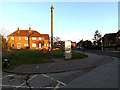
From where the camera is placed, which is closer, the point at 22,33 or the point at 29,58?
the point at 29,58

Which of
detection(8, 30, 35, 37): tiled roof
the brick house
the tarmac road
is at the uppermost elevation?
detection(8, 30, 35, 37): tiled roof

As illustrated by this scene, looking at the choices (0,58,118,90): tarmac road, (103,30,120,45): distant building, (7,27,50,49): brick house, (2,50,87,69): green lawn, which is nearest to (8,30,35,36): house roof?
(7,27,50,49): brick house

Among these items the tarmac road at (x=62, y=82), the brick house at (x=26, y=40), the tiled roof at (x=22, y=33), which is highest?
the tiled roof at (x=22, y=33)

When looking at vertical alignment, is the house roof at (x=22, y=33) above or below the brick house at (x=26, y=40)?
above

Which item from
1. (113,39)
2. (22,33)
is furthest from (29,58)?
(113,39)

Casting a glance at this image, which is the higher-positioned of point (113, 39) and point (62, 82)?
point (113, 39)

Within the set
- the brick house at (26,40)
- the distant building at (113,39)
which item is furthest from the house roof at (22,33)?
the distant building at (113,39)

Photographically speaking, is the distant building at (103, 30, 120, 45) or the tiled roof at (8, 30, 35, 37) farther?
the distant building at (103, 30, 120, 45)

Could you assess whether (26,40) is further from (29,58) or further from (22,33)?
(29,58)

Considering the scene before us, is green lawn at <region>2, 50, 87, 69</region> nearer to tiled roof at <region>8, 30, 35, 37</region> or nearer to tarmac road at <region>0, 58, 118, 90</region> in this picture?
tarmac road at <region>0, 58, 118, 90</region>

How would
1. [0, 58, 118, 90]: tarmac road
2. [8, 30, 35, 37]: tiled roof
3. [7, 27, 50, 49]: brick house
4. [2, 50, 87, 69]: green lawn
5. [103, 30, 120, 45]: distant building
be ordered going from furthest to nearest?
1. [103, 30, 120, 45]: distant building
2. [8, 30, 35, 37]: tiled roof
3. [7, 27, 50, 49]: brick house
4. [2, 50, 87, 69]: green lawn
5. [0, 58, 118, 90]: tarmac road

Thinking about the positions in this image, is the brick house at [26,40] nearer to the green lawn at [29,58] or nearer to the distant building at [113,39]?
the green lawn at [29,58]

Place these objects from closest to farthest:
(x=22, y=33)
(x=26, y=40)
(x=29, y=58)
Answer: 1. (x=29, y=58)
2. (x=26, y=40)
3. (x=22, y=33)

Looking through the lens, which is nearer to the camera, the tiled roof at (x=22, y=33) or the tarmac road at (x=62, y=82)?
the tarmac road at (x=62, y=82)
